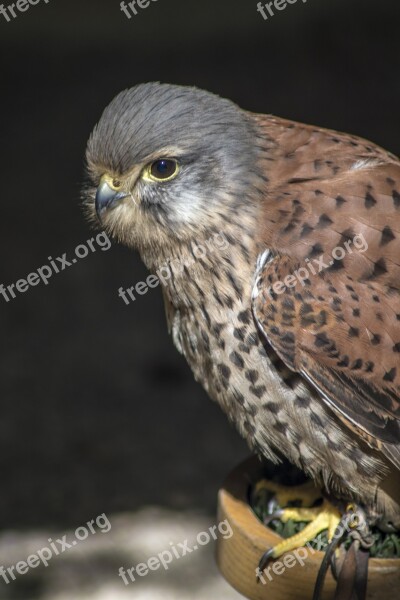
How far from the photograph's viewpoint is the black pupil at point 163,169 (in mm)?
2969

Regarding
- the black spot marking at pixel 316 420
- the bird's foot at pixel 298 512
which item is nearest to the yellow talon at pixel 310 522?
the bird's foot at pixel 298 512

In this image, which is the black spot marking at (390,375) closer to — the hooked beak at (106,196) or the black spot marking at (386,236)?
the black spot marking at (386,236)

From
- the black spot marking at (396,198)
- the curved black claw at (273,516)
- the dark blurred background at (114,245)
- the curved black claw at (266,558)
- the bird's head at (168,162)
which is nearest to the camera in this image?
the bird's head at (168,162)

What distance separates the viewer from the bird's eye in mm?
2971

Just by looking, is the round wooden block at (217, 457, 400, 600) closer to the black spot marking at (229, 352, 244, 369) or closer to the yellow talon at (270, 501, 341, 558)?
the yellow talon at (270, 501, 341, 558)

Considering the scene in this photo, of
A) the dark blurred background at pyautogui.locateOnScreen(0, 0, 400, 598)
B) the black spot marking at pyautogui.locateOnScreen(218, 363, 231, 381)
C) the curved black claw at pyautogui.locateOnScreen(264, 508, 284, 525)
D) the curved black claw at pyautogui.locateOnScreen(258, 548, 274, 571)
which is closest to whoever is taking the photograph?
the black spot marking at pyautogui.locateOnScreen(218, 363, 231, 381)

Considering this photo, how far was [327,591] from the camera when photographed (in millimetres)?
3250

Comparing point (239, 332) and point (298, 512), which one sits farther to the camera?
point (298, 512)

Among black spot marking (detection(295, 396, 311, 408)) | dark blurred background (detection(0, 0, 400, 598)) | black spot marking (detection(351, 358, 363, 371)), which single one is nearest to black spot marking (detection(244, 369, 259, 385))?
black spot marking (detection(295, 396, 311, 408))

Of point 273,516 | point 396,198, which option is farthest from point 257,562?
point 396,198

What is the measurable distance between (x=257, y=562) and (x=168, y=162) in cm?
136

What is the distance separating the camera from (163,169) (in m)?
2.97

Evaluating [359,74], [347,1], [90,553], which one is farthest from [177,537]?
[347,1]

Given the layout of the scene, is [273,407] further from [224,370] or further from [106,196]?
[106,196]
